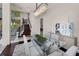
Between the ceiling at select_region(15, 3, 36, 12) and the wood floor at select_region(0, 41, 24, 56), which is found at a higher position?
the ceiling at select_region(15, 3, 36, 12)

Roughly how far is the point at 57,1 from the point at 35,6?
0.33 meters

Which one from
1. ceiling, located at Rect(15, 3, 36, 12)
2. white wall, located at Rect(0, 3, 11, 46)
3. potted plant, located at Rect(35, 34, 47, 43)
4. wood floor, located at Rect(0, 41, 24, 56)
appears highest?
ceiling, located at Rect(15, 3, 36, 12)

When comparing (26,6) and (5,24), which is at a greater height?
(26,6)

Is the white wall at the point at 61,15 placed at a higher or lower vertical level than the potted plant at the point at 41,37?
higher

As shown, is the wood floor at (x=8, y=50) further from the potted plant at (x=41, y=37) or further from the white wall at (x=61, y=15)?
the white wall at (x=61, y=15)

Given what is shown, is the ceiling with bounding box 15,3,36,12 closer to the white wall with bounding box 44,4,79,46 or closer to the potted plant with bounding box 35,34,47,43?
the white wall with bounding box 44,4,79,46

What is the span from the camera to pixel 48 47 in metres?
2.07

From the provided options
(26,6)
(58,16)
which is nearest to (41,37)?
(58,16)

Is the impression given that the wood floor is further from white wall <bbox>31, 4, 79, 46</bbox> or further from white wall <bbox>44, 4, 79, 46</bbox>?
white wall <bbox>44, 4, 79, 46</bbox>

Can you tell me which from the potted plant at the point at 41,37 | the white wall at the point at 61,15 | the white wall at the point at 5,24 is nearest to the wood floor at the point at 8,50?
the white wall at the point at 5,24

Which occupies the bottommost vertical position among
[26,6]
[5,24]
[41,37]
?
[41,37]

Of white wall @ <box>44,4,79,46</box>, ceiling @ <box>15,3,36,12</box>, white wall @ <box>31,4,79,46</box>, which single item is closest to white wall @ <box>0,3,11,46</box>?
ceiling @ <box>15,3,36,12</box>

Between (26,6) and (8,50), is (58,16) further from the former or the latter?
(8,50)

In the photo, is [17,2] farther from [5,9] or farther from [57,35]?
[57,35]
